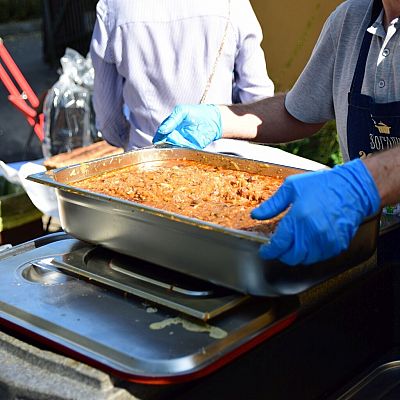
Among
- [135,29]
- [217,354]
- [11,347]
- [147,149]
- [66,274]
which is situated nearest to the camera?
[217,354]

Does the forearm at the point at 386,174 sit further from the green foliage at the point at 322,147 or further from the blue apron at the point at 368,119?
the green foliage at the point at 322,147

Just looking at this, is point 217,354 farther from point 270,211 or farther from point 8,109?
point 8,109

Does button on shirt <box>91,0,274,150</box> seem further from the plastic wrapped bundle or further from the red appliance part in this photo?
the red appliance part

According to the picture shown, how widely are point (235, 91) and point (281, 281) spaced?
2.46 metres

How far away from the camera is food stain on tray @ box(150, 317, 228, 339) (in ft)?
4.07

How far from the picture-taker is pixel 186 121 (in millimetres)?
2141

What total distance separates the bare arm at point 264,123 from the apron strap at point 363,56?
37cm

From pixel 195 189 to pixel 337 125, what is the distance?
2.21 ft

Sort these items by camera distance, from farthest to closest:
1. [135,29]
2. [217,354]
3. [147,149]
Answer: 1. [135,29]
2. [147,149]
3. [217,354]

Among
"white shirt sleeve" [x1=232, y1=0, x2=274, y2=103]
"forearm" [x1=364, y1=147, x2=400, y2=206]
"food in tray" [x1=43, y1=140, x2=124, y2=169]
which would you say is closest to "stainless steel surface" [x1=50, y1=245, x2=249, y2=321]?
"forearm" [x1=364, y1=147, x2=400, y2=206]

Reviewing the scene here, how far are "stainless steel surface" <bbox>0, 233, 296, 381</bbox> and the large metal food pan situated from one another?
0.27 feet

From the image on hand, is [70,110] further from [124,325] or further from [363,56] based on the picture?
[124,325]

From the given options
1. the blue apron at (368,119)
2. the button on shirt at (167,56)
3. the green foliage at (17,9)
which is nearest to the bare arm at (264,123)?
the blue apron at (368,119)

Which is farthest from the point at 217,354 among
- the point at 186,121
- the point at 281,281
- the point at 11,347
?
the point at 186,121
